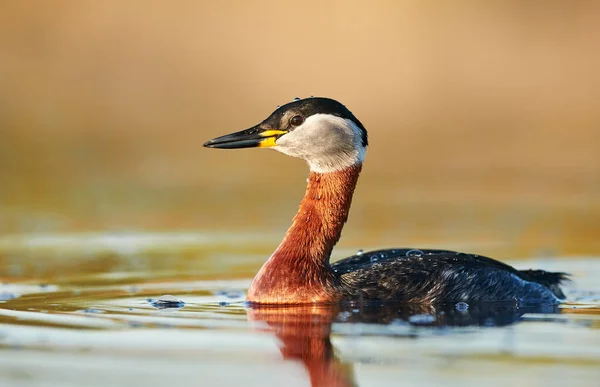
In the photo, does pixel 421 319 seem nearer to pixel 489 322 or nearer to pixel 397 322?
pixel 397 322

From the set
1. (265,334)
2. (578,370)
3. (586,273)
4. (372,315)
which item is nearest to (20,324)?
(265,334)

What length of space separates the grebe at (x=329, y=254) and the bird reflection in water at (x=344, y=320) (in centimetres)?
20

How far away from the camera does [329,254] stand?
11.5 metres

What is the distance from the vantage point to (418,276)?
11398 mm

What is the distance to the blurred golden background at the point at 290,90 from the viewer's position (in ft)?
75.2

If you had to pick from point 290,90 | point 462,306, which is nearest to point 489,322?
point 462,306

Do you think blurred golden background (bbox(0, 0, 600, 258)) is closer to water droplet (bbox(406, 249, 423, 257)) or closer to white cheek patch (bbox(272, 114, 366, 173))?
water droplet (bbox(406, 249, 423, 257))

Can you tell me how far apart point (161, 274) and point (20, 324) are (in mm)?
3637

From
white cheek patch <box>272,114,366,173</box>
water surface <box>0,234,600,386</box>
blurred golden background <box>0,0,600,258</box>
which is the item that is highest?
blurred golden background <box>0,0,600,258</box>

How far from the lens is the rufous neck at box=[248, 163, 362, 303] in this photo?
11117 mm

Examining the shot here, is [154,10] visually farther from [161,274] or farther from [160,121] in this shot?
[161,274]

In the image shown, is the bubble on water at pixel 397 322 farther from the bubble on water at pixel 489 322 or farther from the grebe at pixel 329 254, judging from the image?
the grebe at pixel 329 254

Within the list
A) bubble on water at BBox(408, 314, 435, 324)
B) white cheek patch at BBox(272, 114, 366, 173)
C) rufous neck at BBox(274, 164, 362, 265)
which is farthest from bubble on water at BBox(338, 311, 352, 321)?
white cheek patch at BBox(272, 114, 366, 173)

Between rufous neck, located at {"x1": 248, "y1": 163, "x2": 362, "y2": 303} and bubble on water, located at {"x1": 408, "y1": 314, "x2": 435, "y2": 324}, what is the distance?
95 centimetres
